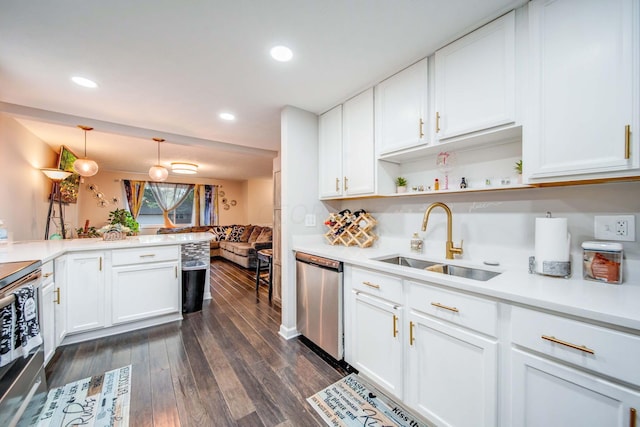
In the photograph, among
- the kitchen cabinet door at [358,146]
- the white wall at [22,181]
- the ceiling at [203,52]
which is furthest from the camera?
the white wall at [22,181]

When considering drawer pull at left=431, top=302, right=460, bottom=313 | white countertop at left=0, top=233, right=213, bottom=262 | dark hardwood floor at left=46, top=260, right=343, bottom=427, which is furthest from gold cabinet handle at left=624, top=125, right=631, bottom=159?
white countertop at left=0, top=233, right=213, bottom=262

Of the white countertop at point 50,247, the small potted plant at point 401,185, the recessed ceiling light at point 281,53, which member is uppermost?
the recessed ceiling light at point 281,53

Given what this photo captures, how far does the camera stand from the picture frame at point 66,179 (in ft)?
12.7

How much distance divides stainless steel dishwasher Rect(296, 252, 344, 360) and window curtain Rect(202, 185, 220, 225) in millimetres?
6034

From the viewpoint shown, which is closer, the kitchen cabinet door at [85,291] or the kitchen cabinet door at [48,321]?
the kitchen cabinet door at [48,321]

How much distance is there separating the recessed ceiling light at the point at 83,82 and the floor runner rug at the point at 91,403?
230 centimetres

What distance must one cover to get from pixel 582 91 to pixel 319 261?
1817 millimetres

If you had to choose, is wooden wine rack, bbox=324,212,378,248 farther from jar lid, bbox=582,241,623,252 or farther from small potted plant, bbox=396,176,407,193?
jar lid, bbox=582,241,623,252

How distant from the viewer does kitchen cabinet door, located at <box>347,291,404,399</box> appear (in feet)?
4.92

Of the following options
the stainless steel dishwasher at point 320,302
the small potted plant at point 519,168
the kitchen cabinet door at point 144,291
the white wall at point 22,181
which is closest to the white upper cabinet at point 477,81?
the small potted plant at point 519,168

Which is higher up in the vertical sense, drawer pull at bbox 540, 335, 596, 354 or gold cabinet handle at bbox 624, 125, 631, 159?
gold cabinet handle at bbox 624, 125, 631, 159

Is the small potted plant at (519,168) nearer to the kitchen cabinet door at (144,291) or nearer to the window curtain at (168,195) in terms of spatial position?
the kitchen cabinet door at (144,291)

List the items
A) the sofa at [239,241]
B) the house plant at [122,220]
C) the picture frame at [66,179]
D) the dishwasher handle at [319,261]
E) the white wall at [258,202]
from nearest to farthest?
the dishwasher handle at [319,261] < the house plant at [122,220] < the picture frame at [66,179] < the sofa at [239,241] < the white wall at [258,202]

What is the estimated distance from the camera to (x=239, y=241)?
6.58 meters
